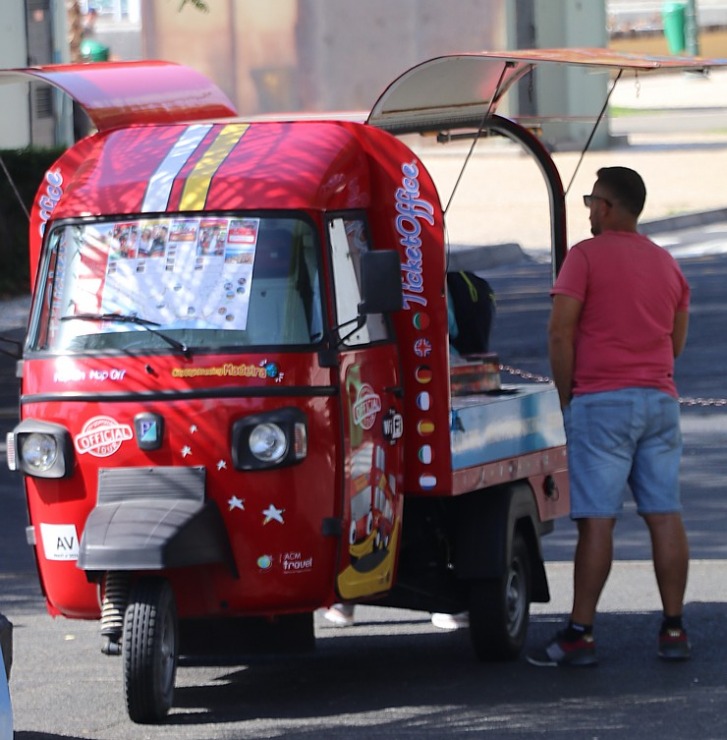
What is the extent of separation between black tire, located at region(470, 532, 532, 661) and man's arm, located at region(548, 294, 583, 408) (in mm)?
830

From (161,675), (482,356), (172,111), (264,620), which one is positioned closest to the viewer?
(161,675)

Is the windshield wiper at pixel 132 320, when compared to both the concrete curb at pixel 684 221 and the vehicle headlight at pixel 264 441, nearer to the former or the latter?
the vehicle headlight at pixel 264 441

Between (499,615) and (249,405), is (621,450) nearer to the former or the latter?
(499,615)

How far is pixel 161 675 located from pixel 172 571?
15.0 inches

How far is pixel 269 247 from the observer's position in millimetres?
6828

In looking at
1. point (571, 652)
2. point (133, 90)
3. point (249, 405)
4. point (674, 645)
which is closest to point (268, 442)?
point (249, 405)

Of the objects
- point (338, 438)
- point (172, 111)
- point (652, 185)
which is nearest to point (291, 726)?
point (338, 438)

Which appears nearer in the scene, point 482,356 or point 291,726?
point 291,726

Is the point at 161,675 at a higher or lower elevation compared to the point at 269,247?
lower

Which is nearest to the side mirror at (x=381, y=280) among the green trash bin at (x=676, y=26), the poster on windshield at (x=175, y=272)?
the poster on windshield at (x=175, y=272)

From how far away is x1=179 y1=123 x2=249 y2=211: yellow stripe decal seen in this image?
6918 millimetres

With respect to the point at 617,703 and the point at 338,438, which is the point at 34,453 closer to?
the point at 338,438

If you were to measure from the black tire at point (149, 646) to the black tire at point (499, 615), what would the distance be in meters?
1.37

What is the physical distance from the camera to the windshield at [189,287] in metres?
6.73
